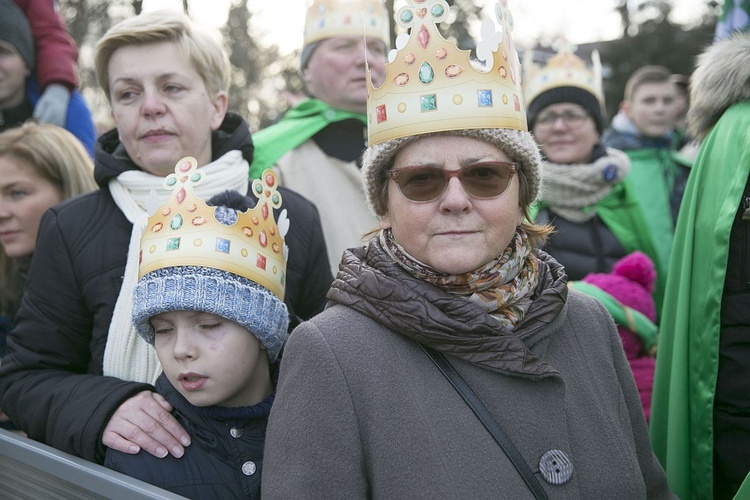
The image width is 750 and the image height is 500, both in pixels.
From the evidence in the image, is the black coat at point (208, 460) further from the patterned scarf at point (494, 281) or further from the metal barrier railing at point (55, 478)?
the patterned scarf at point (494, 281)

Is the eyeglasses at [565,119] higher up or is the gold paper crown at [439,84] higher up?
the gold paper crown at [439,84]

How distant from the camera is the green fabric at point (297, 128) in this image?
146 inches

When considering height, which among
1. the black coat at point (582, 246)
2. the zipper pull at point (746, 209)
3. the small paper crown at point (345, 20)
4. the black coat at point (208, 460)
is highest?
the small paper crown at point (345, 20)

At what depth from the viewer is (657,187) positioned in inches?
187

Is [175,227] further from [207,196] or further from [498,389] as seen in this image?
[498,389]

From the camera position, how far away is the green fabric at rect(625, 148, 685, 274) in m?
4.33

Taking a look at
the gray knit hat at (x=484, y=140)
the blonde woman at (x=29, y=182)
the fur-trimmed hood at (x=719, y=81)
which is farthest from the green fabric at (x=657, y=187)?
the blonde woman at (x=29, y=182)

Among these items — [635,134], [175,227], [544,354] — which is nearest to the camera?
[544,354]

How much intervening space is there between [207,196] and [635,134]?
3.63 m

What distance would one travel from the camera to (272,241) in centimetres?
248

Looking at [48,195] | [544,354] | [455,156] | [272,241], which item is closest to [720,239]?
[544,354]

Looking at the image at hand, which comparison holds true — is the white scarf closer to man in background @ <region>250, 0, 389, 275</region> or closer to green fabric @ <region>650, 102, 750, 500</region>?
man in background @ <region>250, 0, 389, 275</region>

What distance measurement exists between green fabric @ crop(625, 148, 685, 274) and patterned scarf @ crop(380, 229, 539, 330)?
235 centimetres

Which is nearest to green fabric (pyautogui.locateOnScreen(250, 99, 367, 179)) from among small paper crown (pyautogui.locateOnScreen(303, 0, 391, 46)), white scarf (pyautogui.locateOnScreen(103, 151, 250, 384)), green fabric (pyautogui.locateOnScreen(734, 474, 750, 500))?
small paper crown (pyautogui.locateOnScreen(303, 0, 391, 46))
